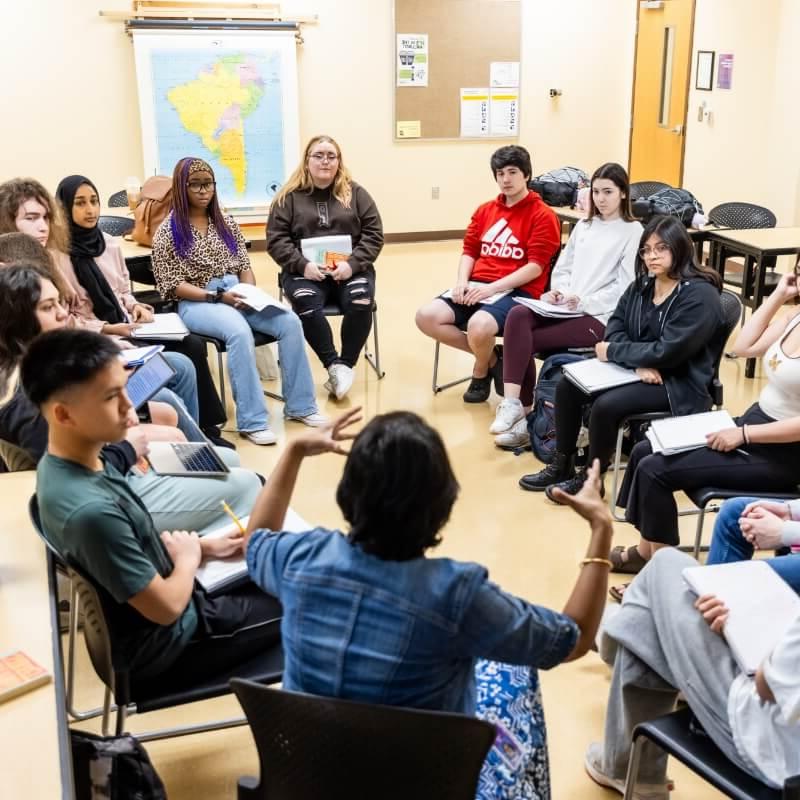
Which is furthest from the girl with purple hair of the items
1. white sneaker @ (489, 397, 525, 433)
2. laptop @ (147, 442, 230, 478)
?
laptop @ (147, 442, 230, 478)

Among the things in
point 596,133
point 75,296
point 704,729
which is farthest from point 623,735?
point 596,133

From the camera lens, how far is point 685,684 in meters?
1.92

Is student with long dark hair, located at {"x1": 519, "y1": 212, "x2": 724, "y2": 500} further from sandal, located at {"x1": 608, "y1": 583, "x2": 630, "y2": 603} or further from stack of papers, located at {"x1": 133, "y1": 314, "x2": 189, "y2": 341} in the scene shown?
stack of papers, located at {"x1": 133, "y1": 314, "x2": 189, "y2": 341}

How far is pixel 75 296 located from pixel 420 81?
5.24 meters

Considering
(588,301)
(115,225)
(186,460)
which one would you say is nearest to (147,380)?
(186,460)

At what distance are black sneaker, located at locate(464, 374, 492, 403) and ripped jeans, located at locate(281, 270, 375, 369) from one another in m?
0.62

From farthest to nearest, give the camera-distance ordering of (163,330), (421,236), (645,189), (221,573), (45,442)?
(421,236) < (645,189) < (163,330) < (45,442) < (221,573)

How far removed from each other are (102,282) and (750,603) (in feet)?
10.2

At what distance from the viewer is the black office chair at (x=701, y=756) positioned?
1.69 m

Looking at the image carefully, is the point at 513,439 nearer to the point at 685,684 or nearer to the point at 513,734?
the point at 685,684

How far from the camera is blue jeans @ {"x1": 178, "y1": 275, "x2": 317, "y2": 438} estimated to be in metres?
4.46

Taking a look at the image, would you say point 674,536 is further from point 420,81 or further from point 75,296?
point 420,81

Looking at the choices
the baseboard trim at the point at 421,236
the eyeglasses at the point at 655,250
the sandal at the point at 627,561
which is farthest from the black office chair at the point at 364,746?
the baseboard trim at the point at 421,236

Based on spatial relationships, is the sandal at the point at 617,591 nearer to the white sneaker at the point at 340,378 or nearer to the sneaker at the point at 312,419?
the sneaker at the point at 312,419
